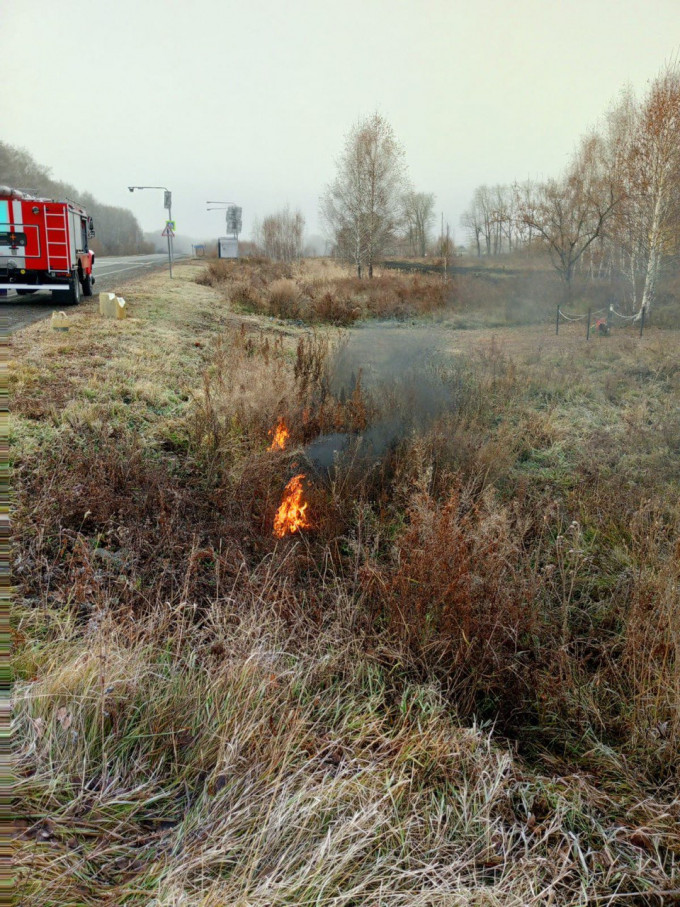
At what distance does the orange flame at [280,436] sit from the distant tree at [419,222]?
2.11 metres

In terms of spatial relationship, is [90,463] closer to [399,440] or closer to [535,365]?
[399,440]

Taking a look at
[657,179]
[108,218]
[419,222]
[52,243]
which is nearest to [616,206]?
[657,179]

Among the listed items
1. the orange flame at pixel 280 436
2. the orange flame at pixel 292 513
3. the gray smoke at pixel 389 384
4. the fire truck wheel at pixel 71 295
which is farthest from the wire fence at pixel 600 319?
the fire truck wheel at pixel 71 295

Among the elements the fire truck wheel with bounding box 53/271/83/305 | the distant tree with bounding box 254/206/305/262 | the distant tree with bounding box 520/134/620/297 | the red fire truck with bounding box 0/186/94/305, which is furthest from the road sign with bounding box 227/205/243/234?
the fire truck wheel with bounding box 53/271/83/305

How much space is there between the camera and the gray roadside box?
18.5 ft

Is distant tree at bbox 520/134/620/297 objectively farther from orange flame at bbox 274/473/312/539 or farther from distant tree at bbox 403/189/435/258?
orange flame at bbox 274/473/312/539

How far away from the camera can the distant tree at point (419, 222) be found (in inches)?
198

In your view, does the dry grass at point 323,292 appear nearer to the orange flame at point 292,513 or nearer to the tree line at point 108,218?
the tree line at point 108,218

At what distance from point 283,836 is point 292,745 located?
0.49m

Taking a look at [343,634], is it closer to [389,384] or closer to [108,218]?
[389,384]

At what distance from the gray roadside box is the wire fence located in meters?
3.52

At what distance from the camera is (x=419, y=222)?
504 cm

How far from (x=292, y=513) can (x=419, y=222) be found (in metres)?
2.73

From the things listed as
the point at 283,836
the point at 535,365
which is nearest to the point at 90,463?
the point at 283,836
